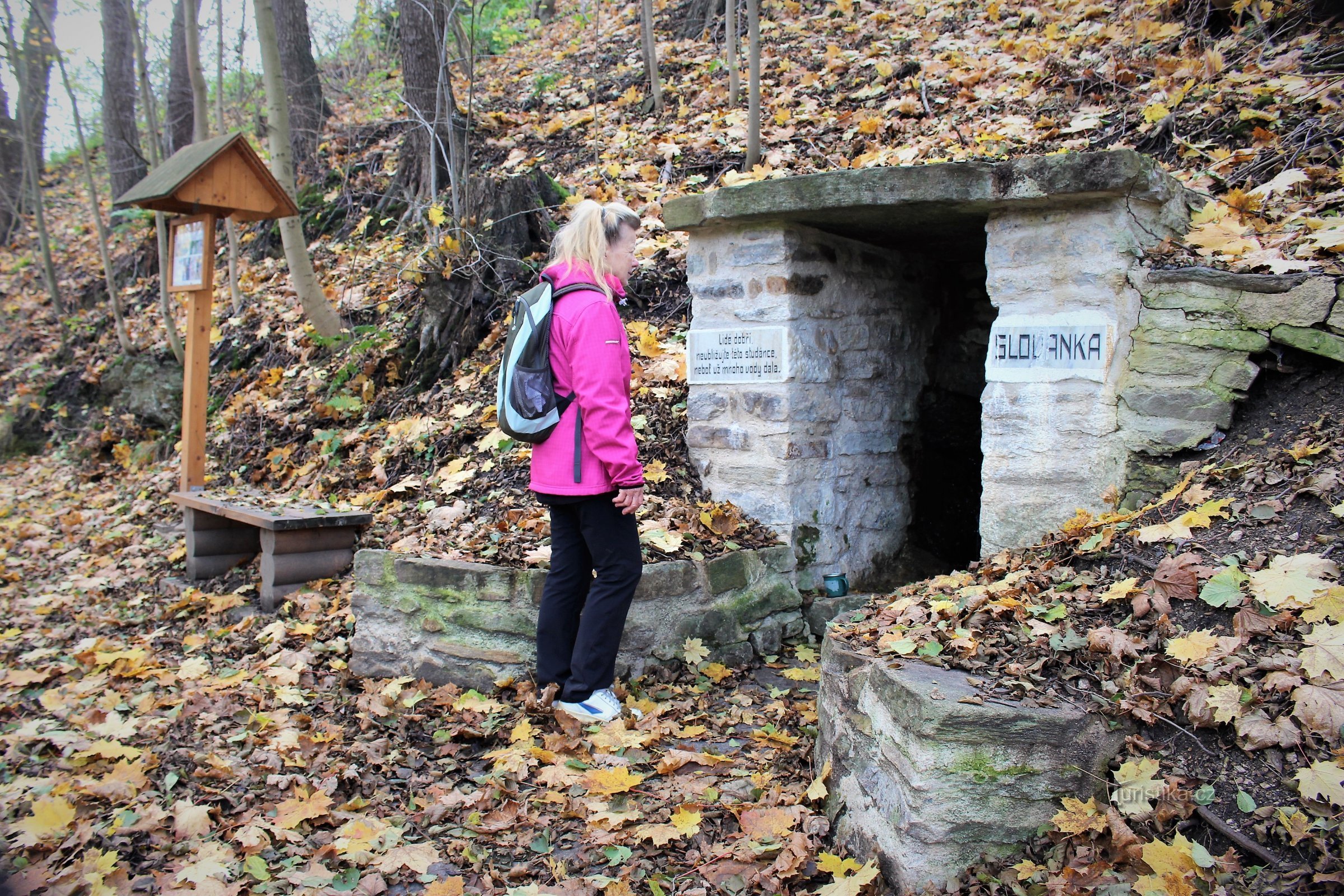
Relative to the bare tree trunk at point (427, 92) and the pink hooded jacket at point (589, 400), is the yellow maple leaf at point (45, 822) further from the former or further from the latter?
the bare tree trunk at point (427, 92)

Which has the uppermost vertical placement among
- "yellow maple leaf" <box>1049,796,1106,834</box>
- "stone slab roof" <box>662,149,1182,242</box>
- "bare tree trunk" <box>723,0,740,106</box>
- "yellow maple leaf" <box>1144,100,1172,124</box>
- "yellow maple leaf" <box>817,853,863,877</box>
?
"bare tree trunk" <box>723,0,740,106</box>

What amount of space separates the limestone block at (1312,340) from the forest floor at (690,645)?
11cm

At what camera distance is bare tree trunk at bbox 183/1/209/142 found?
7570mm

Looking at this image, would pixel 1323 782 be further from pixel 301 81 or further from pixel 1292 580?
pixel 301 81

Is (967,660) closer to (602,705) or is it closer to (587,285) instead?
(602,705)

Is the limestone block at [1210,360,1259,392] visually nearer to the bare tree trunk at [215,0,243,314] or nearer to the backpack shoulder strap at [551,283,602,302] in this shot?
the backpack shoulder strap at [551,283,602,302]

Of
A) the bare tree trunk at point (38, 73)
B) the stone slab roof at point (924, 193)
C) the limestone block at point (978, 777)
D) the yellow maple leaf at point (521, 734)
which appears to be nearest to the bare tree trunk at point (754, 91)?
the stone slab roof at point (924, 193)

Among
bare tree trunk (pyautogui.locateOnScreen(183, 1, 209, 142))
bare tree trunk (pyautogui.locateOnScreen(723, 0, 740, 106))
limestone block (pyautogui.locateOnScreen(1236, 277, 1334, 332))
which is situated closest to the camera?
limestone block (pyautogui.locateOnScreen(1236, 277, 1334, 332))

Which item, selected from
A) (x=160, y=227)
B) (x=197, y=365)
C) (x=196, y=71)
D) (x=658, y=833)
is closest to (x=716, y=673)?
(x=658, y=833)

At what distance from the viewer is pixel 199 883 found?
2.42m

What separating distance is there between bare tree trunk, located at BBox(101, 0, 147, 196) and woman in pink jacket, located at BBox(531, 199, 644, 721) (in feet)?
36.9

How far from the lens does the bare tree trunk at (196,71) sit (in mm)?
7570

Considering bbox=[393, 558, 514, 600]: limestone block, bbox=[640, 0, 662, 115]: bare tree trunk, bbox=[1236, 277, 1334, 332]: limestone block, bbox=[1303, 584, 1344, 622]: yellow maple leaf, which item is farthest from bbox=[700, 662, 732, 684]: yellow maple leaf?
bbox=[640, 0, 662, 115]: bare tree trunk

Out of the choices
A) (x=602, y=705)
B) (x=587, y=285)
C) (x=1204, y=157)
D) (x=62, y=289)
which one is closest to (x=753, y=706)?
(x=602, y=705)
